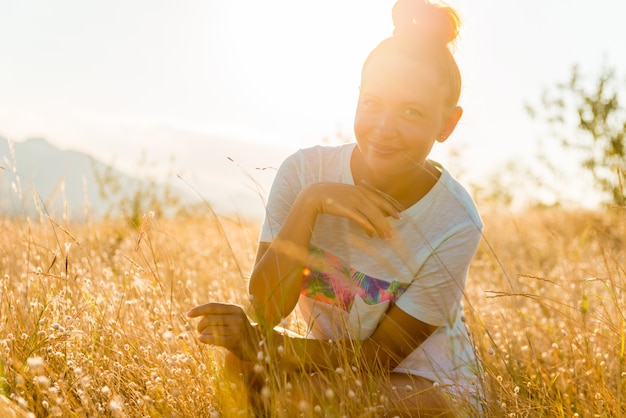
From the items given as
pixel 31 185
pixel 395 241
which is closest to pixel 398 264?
pixel 395 241

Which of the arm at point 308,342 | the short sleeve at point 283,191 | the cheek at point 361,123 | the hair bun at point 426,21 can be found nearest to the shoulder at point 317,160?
the short sleeve at point 283,191

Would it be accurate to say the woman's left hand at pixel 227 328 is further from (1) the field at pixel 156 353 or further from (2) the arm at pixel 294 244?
(2) the arm at pixel 294 244

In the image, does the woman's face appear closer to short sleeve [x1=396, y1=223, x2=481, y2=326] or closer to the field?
short sleeve [x1=396, y1=223, x2=481, y2=326]

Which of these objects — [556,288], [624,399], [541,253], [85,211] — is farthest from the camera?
[541,253]

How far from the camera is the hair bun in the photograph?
9.24 ft

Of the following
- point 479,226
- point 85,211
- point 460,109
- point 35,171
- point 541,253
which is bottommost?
point 541,253

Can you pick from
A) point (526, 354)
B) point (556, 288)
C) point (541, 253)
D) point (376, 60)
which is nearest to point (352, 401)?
point (376, 60)

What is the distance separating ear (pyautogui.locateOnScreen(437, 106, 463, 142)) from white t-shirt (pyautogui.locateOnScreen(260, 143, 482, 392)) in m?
0.17

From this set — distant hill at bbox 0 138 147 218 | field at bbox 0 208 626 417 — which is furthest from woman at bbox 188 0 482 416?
distant hill at bbox 0 138 147 218

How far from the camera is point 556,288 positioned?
509 centimetres

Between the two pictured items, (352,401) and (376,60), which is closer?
(352,401)

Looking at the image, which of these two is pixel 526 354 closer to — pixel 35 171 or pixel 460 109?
pixel 460 109

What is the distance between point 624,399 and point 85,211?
3257 mm

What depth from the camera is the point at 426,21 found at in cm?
282
